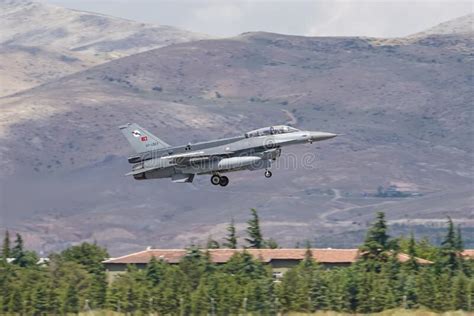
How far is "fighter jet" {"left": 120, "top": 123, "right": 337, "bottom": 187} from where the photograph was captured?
214ft

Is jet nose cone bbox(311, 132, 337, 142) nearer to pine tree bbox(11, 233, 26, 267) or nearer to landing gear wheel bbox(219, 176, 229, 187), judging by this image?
landing gear wheel bbox(219, 176, 229, 187)

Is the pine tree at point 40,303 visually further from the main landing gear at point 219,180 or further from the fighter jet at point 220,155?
the main landing gear at point 219,180

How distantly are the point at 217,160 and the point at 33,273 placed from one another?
37.0 m

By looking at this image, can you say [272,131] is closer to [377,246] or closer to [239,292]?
[239,292]

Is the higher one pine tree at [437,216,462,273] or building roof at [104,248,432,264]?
building roof at [104,248,432,264]

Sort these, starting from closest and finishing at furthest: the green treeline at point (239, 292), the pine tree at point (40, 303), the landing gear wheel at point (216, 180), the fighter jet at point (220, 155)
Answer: the fighter jet at point (220, 155)
the landing gear wheel at point (216, 180)
the green treeline at point (239, 292)
the pine tree at point (40, 303)

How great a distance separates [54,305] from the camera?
79625 mm

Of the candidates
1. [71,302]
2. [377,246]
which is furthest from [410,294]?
[71,302]

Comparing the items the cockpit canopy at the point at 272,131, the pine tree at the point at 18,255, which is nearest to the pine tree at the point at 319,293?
the cockpit canopy at the point at 272,131

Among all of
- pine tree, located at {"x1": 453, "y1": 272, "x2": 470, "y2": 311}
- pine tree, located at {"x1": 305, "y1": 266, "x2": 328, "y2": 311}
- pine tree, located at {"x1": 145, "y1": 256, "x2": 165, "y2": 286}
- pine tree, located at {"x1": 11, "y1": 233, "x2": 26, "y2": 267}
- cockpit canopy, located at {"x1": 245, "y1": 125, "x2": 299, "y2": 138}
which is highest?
pine tree, located at {"x1": 11, "y1": 233, "x2": 26, "y2": 267}

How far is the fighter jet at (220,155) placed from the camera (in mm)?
65375

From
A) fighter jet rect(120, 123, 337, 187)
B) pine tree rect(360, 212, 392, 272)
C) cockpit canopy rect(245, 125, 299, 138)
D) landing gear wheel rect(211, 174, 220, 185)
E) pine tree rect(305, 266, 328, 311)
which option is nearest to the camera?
fighter jet rect(120, 123, 337, 187)

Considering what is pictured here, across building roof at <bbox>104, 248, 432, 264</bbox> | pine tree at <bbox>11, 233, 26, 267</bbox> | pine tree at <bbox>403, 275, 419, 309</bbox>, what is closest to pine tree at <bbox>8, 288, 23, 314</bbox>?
pine tree at <bbox>403, 275, 419, 309</bbox>

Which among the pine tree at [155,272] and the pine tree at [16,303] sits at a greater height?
the pine tree at [155,272]
